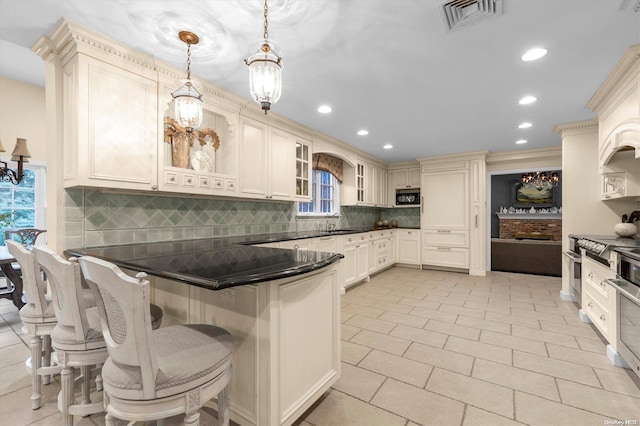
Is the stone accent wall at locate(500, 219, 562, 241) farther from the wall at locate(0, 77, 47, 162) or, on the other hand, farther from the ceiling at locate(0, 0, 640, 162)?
the wall at locate(0, 77, 47, 162)

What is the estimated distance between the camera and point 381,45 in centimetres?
212

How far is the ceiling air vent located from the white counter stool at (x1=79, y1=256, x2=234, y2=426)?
2.18 meters

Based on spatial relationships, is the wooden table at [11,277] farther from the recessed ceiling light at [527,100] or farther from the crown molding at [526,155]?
the crown molding at [526,155]

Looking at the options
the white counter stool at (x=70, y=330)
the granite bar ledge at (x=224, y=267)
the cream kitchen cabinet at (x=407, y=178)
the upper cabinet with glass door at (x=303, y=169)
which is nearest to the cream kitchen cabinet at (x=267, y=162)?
the upper cabinet with glass door at (x=303, y=169)

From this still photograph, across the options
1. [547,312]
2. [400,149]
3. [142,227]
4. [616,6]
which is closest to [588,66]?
[616,6]

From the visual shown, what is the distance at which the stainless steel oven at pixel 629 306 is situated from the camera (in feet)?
6.29

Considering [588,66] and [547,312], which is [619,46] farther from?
[547,312]

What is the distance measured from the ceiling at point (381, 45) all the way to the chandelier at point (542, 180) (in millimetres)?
6144

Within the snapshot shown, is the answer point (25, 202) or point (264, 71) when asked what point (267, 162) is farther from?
point (25, 202)

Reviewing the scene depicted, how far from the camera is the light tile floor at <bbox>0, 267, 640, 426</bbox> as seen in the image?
5.51ft

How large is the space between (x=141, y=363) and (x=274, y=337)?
57cm

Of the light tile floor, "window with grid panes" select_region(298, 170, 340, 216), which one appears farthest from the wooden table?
"window with grid panes" select_region(298, 170, 340, 216)

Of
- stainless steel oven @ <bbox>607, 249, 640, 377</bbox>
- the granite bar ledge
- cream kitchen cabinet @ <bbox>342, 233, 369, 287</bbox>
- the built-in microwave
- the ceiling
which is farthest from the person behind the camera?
the built-in microwave

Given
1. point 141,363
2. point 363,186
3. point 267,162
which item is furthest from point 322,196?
point 141,363
